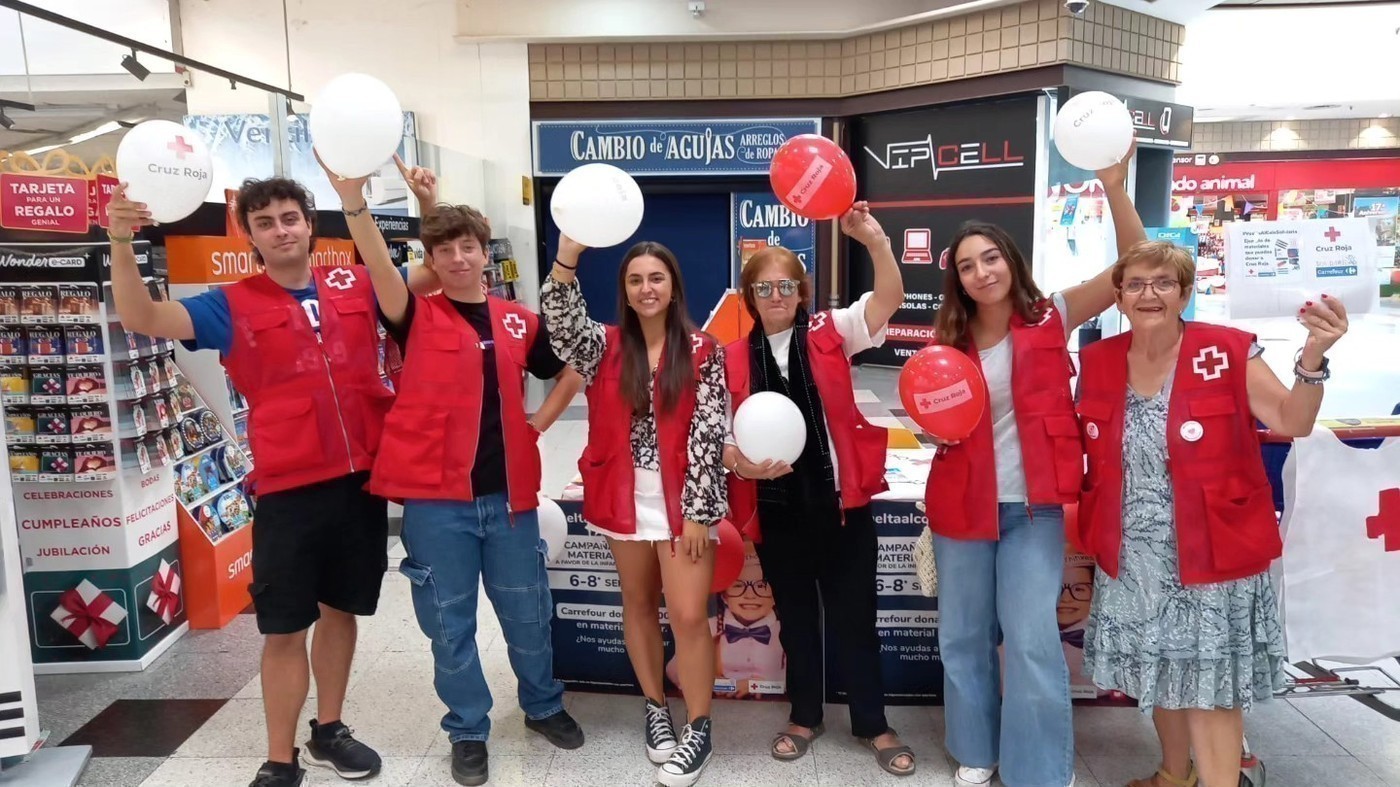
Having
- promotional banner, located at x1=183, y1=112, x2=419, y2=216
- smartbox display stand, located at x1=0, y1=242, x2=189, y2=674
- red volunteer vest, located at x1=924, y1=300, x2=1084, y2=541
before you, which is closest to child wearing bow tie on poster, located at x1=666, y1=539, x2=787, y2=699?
red volunteer vest, located at x1=924, y1=300, x2=1084, y2=541

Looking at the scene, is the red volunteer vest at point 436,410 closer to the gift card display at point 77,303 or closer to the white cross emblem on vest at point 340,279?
the white cross emblem on vest at point 340,279

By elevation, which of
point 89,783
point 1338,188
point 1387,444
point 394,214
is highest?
point 1338,188

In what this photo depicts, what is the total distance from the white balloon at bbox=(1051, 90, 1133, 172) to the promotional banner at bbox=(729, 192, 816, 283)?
20.6ft

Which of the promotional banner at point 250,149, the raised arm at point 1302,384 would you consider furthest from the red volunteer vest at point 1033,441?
the promotional banner at point 250,149

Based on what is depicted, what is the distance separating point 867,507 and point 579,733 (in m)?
1.08

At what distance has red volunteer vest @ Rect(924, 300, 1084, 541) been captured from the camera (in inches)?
78.9

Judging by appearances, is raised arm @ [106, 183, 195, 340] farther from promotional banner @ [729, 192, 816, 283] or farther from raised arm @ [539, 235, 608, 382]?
promotional banner @ [729, 192, 816, 283]

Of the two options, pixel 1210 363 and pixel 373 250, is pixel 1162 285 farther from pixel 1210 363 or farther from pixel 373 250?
pixel 373 250

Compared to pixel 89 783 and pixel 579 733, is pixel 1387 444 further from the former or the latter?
pixel 89 783

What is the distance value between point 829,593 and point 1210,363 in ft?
3.45

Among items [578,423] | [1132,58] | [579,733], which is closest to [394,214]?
[578,423]

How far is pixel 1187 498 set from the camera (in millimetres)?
1838

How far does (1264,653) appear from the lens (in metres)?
1.88

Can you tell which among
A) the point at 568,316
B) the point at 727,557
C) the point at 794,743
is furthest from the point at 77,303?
the point at 794,743
